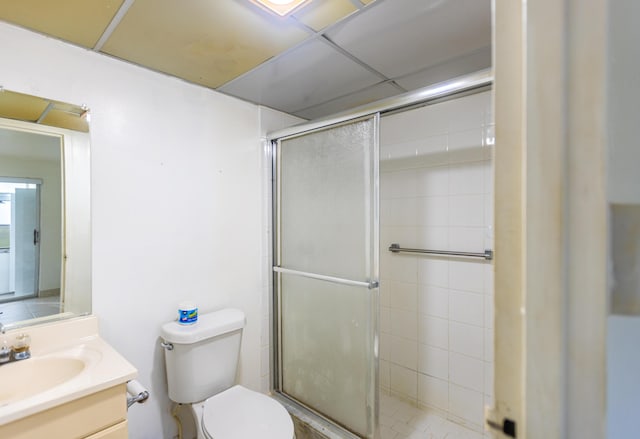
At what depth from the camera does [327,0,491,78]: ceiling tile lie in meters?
1.13

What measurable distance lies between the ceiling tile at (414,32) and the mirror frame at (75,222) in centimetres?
120

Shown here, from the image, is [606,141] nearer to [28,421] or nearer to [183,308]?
[28,421]

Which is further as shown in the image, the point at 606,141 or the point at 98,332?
the point at 98,332

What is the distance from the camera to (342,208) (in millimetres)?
1707

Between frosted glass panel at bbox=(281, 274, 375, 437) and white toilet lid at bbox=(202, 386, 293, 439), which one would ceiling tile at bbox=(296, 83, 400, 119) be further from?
white toilet lid at bbox=(202, 386, 293, 439)

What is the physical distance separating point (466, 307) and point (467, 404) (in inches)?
23.0

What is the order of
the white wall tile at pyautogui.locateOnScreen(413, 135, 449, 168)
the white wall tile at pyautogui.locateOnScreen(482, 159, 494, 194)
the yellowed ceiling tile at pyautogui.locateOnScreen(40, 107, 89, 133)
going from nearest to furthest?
1. the yellowed ceiling tile at pyautogui.locateOnScreen(40, 107, 89, 133)
2. the white wall tile at pyautogui.locateOnScreen(482, 159, 494, 194)
3. the white wall tile at pyautogui.locateOnScreen(413, 135, 449, 168)

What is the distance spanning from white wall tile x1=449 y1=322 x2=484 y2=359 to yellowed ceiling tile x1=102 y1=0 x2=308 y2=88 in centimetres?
180

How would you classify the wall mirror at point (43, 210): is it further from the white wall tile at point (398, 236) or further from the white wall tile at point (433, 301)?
the white wall tile at point (433, 301)

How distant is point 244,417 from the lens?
4.70 feet

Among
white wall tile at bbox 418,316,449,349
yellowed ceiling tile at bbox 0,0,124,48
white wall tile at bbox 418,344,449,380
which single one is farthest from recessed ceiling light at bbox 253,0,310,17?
white wall tile at bbox 418,344,449,380

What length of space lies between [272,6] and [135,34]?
599mm

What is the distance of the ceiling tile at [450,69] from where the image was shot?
1.48 meters

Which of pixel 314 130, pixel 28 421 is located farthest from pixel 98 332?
pixel 314 130
